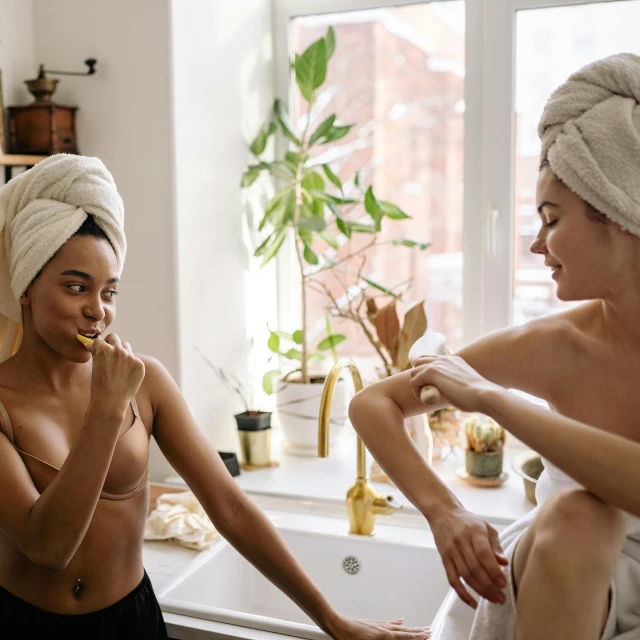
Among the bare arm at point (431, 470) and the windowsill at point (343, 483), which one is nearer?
the bare arm at point (431, 470)

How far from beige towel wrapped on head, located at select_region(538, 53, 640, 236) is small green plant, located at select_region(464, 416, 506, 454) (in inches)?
37.7

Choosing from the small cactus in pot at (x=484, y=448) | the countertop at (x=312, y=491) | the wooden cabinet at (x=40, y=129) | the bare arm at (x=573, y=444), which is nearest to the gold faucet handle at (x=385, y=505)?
the countertop at (x=312, y=491)

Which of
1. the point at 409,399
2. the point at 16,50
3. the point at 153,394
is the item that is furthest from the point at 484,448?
the point at 16,50

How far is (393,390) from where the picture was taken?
1325mm

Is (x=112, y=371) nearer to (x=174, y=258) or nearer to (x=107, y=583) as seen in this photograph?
(x=107, y=583)

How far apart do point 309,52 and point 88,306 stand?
1.16 metres

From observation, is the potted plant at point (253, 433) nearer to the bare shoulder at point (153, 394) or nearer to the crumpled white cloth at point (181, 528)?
the crumpled white cloth at point (181, 528)

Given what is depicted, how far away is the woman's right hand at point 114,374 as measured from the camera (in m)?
1.20

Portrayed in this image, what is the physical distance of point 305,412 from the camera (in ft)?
7.31

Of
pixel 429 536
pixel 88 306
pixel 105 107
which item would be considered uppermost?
pixel 105 107

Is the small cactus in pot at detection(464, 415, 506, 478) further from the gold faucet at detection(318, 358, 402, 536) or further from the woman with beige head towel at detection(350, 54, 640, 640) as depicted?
the woman with beige head towel at detection(350, 54, 640, 640)

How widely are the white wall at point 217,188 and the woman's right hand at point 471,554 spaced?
109 centimetres

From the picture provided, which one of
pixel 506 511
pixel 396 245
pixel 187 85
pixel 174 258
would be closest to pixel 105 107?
pixel 187 85

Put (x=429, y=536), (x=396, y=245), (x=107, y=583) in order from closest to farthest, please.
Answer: (x=107, y=583), (x=429, y=536), (x=396, y=245)
